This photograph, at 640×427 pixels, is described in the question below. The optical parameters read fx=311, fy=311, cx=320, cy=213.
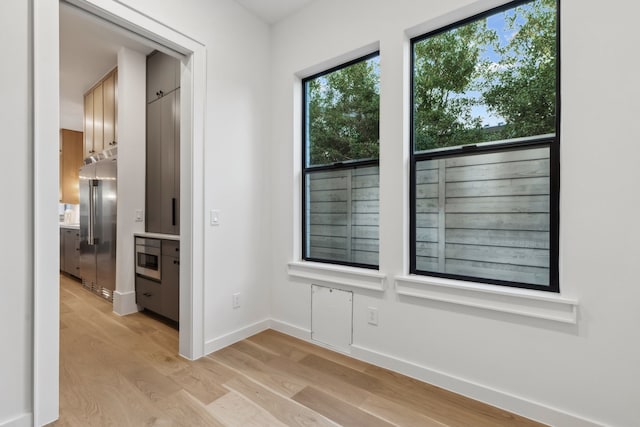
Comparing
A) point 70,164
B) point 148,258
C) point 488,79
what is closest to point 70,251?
point 70,164

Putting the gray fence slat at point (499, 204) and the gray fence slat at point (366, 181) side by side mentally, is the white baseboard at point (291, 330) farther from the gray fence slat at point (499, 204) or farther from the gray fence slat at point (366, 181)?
the gray fence slat at point (499, 204)

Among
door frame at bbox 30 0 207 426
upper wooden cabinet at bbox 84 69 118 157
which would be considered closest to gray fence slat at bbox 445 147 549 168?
door frame at bbox 30 0 207 426

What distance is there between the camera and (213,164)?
248 cm

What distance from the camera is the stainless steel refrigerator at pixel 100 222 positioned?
360 cm

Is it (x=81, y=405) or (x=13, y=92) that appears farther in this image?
(x=81, y=405)

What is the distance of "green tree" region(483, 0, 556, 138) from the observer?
175cm

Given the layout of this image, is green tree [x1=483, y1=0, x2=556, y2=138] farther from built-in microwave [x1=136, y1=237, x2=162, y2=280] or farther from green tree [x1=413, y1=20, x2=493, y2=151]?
built-in microwave [x1=136, y1=237, x2=162, y2=280]

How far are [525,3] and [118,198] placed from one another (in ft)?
12.8

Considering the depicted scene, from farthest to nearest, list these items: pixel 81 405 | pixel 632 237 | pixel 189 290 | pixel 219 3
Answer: pixel 219 3 < pixel 189 290 < pixel 81 405 < pixel 632 237

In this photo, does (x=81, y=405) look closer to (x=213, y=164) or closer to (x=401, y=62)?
(x=213, y=164)

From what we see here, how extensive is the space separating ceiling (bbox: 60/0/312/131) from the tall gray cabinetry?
31 cm

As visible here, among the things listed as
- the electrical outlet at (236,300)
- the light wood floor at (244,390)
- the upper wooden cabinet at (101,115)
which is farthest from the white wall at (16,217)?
the upper wooden cabinet at (101,115)

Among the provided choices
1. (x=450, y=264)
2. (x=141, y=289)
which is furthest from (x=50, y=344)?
(x=450, y=264)

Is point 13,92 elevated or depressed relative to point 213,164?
elevated
